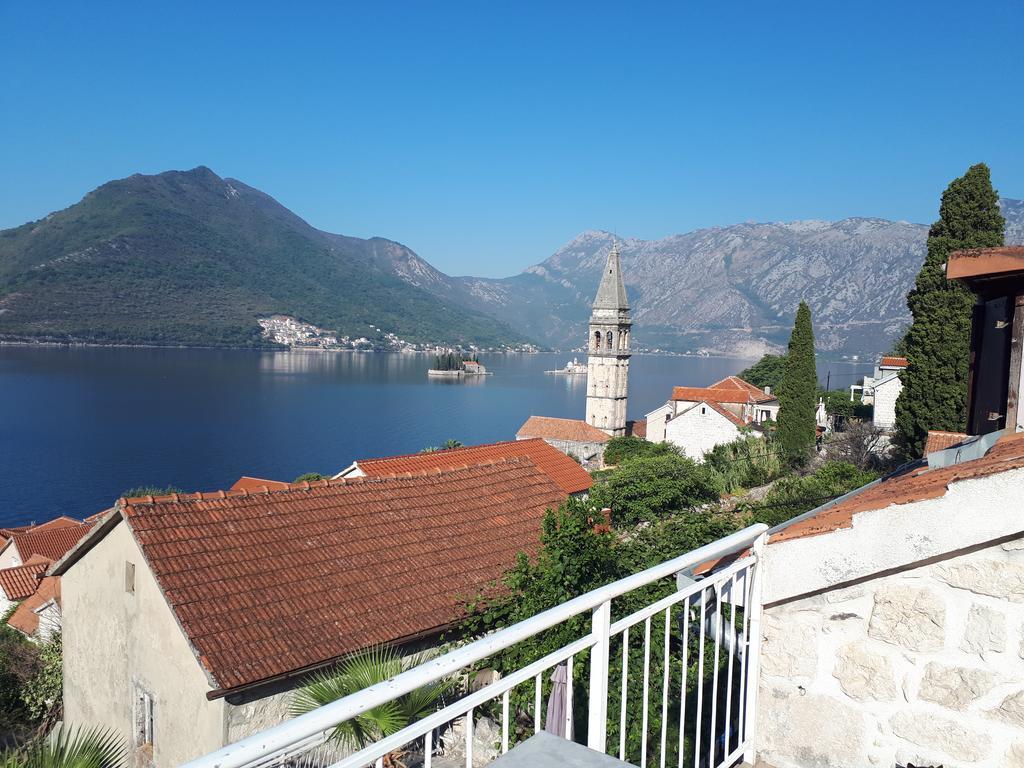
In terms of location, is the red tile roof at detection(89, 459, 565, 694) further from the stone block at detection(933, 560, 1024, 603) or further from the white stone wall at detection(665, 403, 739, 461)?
the white stone wall at detection(665, 403, 739, 461)

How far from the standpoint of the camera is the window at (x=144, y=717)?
26.3 ft

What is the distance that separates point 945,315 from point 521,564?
53.6ft

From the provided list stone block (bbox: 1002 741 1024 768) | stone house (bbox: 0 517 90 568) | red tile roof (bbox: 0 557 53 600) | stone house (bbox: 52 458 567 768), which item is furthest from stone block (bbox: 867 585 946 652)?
stone house (bbox: 0 517 90 568)

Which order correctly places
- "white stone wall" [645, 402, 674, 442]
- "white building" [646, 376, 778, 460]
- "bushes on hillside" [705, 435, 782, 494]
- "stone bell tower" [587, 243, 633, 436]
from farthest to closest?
"stone bell tower" [587, 243, 633, 436]
"white stone wall" [645, 402, 674, 442]
"white building" [646, 376, 778, 460]
"bushes on hillside" [705, 435, 782, 494]

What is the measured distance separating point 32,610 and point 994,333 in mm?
21242

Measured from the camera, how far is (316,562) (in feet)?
28.6

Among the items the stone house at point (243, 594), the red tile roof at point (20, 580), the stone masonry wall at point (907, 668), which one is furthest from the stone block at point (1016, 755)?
the red tile roof at point (20, 580)

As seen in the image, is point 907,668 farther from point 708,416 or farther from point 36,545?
point 708,416

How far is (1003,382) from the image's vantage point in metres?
4.04

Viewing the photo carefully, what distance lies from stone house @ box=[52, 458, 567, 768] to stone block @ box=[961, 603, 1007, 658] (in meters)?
6.62

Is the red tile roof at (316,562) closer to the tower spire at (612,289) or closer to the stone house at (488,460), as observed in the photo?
the stone house at (488,460)

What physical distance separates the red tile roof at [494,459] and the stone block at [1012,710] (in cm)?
1697

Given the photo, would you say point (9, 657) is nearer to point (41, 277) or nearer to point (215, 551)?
point (215, 551)

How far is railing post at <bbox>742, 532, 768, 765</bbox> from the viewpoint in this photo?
8.21ft
